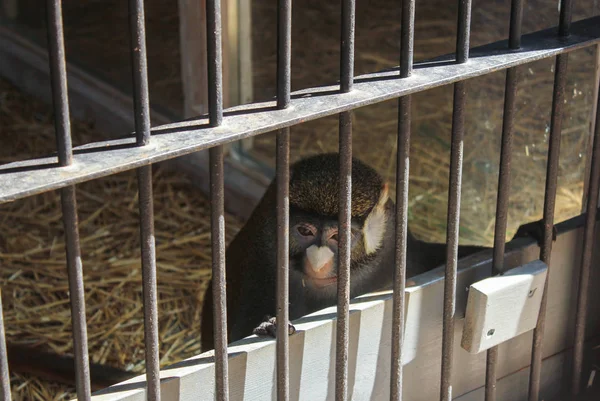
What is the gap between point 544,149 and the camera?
3279 mm

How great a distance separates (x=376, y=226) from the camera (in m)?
2.88

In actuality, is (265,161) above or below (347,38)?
below

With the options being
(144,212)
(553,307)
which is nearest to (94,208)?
(553,307)

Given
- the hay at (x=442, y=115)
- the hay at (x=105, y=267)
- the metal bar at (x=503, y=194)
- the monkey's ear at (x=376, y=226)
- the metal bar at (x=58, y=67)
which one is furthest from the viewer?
the hay at (x=105, y=267)

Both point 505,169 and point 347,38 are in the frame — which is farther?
point 505,169

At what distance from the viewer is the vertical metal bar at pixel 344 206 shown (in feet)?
5.45

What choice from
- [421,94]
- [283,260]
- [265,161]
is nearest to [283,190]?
[283,260]

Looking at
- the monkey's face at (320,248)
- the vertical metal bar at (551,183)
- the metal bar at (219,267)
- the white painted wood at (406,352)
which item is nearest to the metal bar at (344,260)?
the white painted wood at (406,352)

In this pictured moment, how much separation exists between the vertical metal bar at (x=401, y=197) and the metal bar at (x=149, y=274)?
1.84ft

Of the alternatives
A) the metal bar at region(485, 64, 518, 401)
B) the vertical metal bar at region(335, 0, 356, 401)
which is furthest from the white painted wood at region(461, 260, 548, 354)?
the vertical metal bar at region(335, 0, 356, 401)

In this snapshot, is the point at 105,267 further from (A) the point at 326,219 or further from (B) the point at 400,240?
(B) the point at 400,240

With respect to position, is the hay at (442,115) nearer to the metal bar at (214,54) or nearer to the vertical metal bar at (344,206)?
the vertical metal bar at (344,206)

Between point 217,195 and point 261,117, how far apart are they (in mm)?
169

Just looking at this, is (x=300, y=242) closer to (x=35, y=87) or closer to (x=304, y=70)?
(x=304, y=70)
